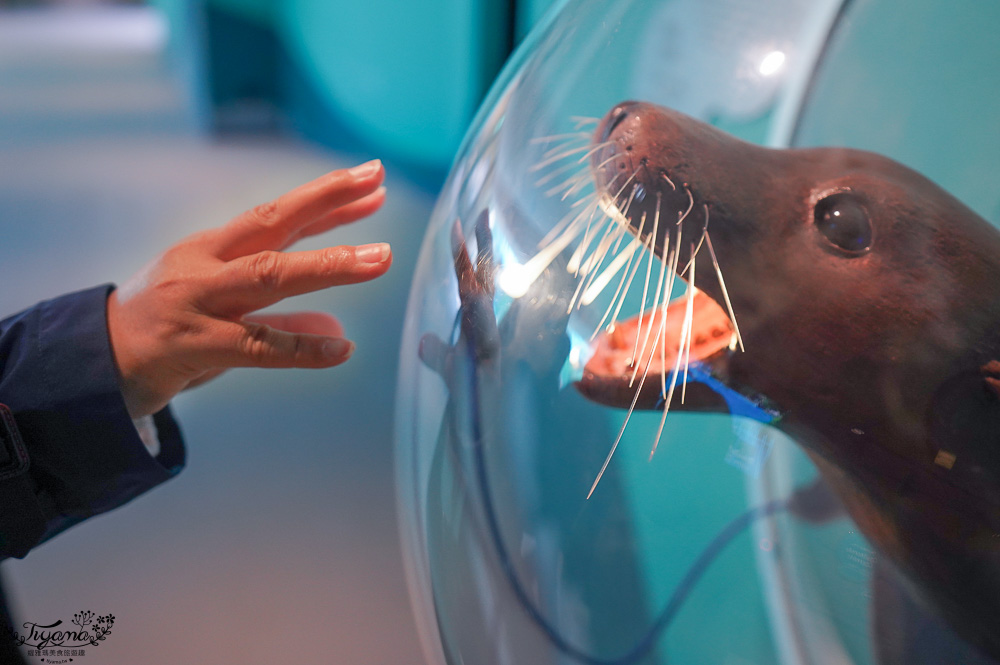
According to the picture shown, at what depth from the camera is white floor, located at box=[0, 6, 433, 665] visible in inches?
31.3

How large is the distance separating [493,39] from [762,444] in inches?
64.6

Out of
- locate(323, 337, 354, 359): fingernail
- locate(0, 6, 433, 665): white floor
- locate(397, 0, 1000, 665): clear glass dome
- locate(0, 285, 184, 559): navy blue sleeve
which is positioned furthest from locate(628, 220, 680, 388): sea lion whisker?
locate(0, 6, 433, 665): white floor

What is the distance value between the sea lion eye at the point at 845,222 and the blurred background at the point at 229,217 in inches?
24.7

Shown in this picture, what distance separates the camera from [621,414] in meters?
0.37

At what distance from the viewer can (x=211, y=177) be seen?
2.49 meters

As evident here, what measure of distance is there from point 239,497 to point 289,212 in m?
0.59

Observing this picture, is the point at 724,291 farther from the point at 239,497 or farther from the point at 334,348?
the point at 239,497

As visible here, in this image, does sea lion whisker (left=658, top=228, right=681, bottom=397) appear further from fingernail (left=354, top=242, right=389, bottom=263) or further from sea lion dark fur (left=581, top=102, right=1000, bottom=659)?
fingernail (left=354, top=242, right=389, bottom=263)

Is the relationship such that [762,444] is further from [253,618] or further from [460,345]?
[253,618]

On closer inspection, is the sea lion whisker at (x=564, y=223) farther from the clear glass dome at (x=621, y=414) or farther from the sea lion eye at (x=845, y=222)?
the sea lion eye at (x=845, y=222)

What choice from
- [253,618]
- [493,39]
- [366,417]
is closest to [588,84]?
[253,618]

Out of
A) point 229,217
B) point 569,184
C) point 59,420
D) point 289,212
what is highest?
point 569,184

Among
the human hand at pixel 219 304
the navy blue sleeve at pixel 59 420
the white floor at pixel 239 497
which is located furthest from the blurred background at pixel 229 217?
the human hand at pixel 219 304

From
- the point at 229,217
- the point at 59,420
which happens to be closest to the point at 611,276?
the point at 59,420
